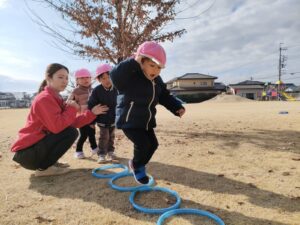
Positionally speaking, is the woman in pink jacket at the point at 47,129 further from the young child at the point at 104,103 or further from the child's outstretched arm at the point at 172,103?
the child's outstretched arm at the point at 172,103

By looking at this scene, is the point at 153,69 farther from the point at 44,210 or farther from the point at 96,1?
the point at 96,1

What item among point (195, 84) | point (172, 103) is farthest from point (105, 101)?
point (195, 84)

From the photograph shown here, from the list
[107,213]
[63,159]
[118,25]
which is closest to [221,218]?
[107,213]

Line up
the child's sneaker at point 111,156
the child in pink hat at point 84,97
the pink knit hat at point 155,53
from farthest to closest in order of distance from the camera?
1. the child in pink hat at point 84,97
2. the child's sneaker at point 111,156
3. the pink knit hat at point 155,53

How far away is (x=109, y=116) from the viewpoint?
188 inches

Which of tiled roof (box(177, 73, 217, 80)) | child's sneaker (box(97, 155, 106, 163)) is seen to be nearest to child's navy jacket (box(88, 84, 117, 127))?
child's sneaker (box(97, 155, 106, 163))

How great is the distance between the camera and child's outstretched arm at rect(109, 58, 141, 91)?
3.16 metres

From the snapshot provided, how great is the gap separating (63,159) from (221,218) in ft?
11.0

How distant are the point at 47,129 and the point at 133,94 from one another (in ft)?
4.36

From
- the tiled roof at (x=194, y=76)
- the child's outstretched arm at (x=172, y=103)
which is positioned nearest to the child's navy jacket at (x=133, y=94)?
the child's outstretched arm at (x=172, y=103)

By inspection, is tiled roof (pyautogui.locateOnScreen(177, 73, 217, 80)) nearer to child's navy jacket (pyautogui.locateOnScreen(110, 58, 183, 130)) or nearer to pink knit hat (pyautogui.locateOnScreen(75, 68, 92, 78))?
pink knit hat (pyautogui.locateOnScreen(75, 68, 92, 78))

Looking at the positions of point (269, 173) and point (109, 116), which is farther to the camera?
point (109, 116)

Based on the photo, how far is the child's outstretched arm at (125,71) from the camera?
10.4 feet

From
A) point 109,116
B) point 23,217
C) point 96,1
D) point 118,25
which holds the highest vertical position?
point 96,1
